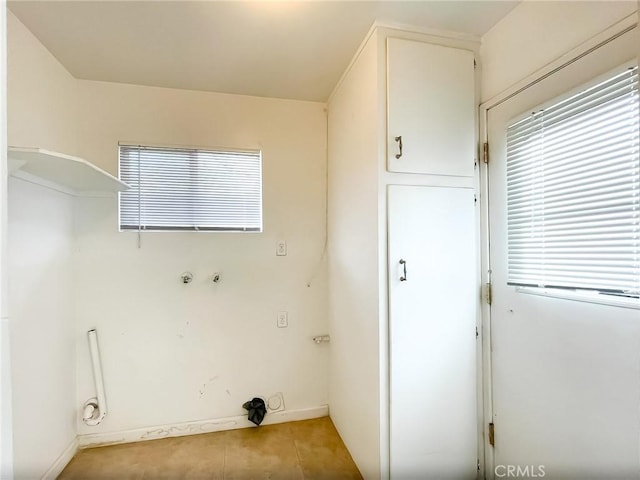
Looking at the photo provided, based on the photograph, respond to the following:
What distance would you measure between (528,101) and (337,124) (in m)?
1.19

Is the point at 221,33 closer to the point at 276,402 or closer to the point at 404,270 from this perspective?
the point at 404,270

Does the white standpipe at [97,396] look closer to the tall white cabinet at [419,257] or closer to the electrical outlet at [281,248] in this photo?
the electrical outlet at [281,248]

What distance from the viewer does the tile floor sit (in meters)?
1.88

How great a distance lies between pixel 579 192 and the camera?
4.11ft

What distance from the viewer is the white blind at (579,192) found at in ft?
3.61

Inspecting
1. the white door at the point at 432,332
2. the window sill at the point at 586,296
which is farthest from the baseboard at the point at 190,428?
the window sill at the point at 586,296

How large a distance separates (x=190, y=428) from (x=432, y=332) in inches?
72.5

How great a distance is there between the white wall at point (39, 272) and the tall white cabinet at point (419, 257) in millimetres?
1765

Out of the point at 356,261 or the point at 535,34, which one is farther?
the point at 356,261

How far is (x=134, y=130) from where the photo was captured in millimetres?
2230

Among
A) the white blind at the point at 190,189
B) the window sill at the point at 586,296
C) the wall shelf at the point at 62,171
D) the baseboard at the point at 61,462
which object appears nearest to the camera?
the window sill at the point at 586,296

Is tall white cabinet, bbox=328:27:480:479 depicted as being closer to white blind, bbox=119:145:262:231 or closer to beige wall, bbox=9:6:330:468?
beige wall, bbox=9:6:330:468

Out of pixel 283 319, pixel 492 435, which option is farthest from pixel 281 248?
pixel 492 435

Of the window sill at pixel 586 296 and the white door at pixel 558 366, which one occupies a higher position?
the window sill at pixel 586 296
